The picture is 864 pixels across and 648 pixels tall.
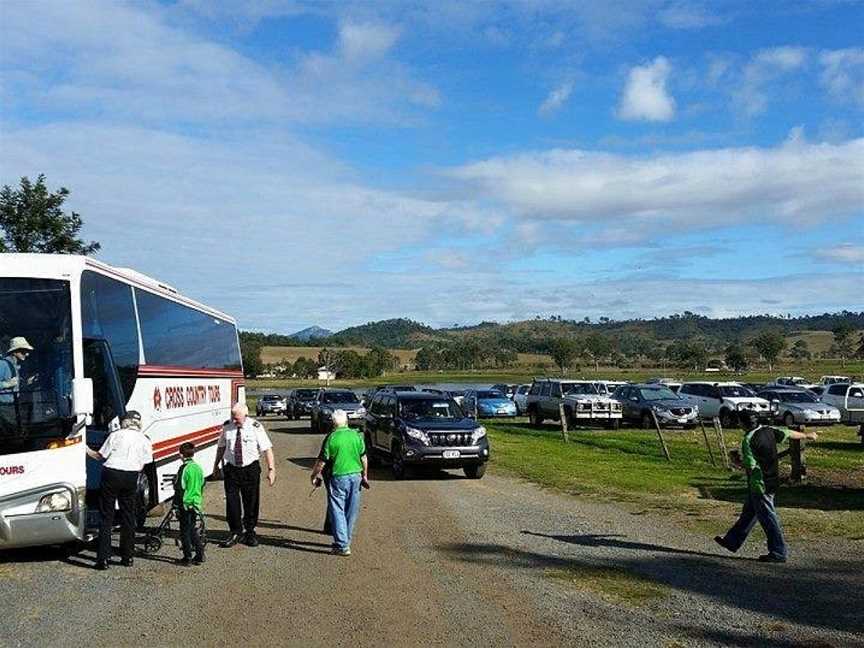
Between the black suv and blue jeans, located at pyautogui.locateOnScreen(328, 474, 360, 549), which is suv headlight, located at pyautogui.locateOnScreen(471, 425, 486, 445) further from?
blue jeans, located at pyautogui.locateOnScreen(328, 474, 360, 549)

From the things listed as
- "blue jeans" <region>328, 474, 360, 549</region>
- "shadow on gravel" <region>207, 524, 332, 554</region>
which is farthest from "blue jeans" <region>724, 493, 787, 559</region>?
"shadow on gravel" <region>207, 524, 332, 554</region>

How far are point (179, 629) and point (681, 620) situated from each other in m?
4.12

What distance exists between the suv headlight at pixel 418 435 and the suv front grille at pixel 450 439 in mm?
99

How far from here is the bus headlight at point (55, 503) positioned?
32.5 feet

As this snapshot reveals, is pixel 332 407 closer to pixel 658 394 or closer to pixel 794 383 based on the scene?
pixel 658 394

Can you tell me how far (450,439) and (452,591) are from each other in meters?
9.97

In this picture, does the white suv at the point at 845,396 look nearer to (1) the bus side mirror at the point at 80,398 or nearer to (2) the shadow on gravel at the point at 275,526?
(2) the shadow on gravel at the point at 275,526

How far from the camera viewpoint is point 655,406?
114 feet

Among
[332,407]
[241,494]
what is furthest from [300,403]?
[241,494]

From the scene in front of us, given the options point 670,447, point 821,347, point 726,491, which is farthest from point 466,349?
point 726,491

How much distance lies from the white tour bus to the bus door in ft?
0.04

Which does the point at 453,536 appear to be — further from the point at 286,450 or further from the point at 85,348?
the point at 286,450

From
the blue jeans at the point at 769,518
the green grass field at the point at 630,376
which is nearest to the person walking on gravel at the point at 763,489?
the blue jeans at the point at 769,518

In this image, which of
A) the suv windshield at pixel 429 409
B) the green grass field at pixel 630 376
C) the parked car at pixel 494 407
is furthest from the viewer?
the green grass field at pixel 630 376
